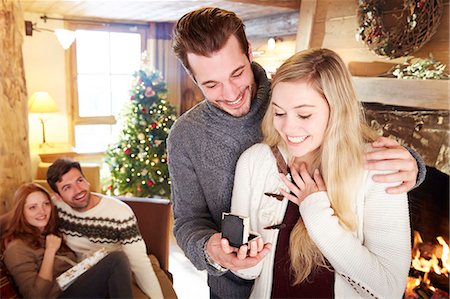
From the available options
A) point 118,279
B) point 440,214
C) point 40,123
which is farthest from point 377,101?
point 40,123

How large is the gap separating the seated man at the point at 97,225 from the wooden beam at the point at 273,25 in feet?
6.37

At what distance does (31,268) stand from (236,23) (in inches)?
54.3

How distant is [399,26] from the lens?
189cm

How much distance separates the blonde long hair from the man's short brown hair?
0.17m

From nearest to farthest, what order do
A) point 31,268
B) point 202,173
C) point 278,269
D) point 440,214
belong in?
point 278,269 → point 202,173 → point 31,268 → point 440,214

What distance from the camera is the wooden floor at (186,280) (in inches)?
95.3

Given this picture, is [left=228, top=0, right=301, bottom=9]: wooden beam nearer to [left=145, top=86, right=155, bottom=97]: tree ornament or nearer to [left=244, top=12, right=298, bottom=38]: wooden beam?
[left=244, top=12, right=298, bottom=38]: wooden beam

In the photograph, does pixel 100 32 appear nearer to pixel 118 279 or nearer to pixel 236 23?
pixel 118 279

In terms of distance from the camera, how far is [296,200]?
897 millimetres

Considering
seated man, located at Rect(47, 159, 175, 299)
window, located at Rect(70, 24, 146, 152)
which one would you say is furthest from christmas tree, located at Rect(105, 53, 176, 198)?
seated man, located at Rect(47, 159, 175, 299)

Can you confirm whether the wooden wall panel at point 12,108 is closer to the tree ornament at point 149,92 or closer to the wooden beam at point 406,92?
the wooden beam at point 406,92

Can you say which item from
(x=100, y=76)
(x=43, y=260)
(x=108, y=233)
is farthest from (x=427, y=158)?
(x=100, y=76)

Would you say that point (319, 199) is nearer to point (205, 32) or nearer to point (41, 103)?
point (205, 32)

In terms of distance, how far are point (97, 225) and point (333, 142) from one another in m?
1.38
